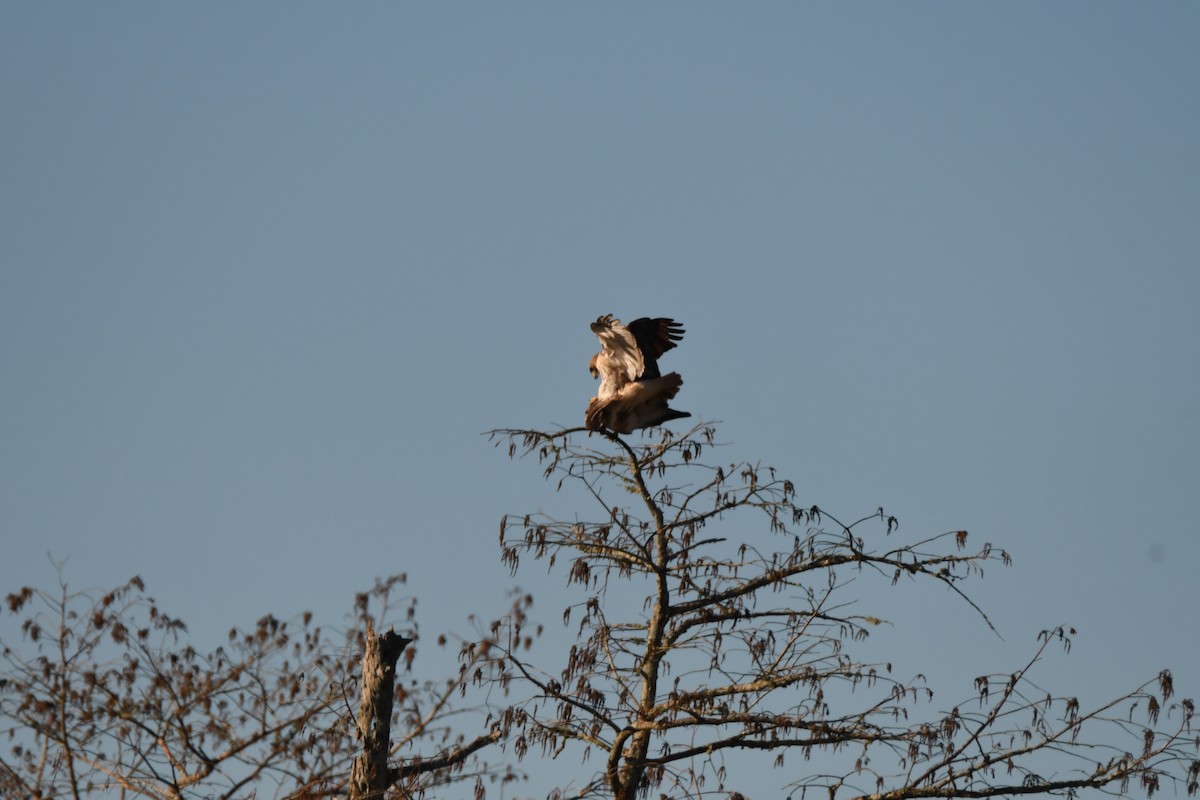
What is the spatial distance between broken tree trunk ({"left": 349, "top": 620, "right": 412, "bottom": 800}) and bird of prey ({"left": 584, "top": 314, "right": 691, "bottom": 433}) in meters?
1.96

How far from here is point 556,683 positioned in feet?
30.5

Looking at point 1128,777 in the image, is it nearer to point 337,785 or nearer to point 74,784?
point 337,785

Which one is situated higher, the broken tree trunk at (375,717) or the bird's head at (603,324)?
the bird's head at (603,324)

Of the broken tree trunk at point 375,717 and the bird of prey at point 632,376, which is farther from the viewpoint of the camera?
the bird of prey at point 632,376

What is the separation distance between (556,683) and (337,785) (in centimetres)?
382

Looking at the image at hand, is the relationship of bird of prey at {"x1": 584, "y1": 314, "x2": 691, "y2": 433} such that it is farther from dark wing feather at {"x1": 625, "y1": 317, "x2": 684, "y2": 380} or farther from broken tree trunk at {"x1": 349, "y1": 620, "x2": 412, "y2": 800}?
broken tree trunk at {"x1": 349, "y1": 620, "x2": 412, "y2": 800}

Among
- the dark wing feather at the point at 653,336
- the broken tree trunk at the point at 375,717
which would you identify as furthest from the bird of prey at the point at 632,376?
the broken tree trunk at the point at 375,717

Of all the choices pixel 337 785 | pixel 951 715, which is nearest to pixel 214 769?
pixel 337 785

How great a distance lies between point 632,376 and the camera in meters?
10.6

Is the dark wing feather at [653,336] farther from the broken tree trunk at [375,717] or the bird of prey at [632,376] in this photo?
the broken tree trunk at [375,717]

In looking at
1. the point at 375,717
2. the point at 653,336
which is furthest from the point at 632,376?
the point at 375,717

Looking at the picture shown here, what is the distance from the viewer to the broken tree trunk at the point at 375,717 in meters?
9.71

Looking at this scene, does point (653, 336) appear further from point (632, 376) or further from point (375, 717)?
point (375, 717)

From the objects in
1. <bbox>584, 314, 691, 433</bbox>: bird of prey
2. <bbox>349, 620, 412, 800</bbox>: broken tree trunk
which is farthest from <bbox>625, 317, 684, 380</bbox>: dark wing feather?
<bbox>349, 620, 412, 800</bbox>: broken tree trunk
